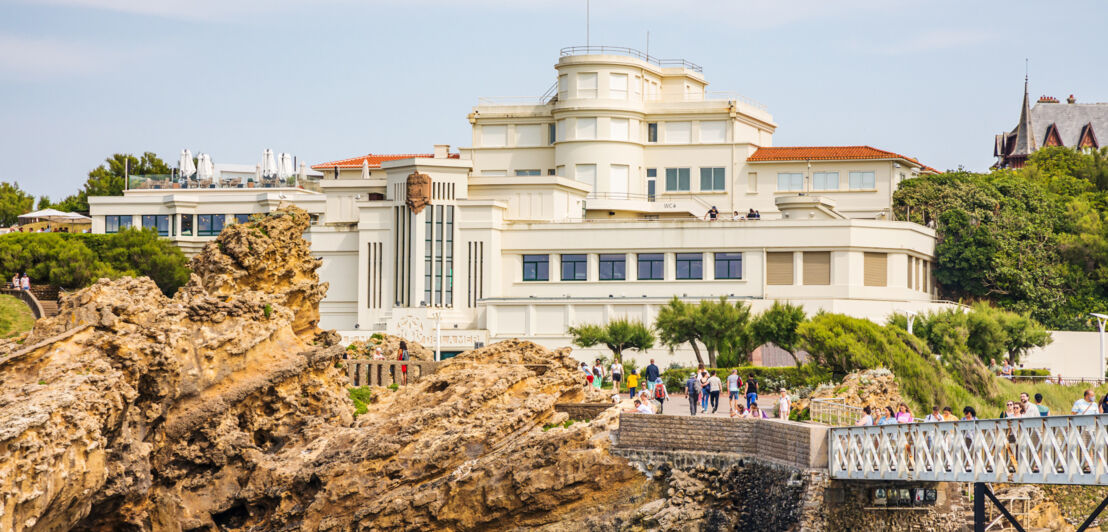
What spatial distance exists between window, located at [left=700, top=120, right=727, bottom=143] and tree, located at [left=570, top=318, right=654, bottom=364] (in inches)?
854

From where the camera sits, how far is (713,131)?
80000 millimetres

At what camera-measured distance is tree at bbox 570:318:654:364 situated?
2356 inches

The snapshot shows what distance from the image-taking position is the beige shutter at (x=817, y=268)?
6638 centimetres

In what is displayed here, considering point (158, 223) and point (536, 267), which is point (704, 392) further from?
point (158, 223)

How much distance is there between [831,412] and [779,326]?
22.3 m

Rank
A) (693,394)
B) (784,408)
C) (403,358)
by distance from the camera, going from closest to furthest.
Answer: (784,408) → (693,394) → (403,358)

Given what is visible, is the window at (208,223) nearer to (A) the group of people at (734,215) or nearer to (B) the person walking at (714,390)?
(A) the group of people at (734,215)

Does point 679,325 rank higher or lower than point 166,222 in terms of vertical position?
lower

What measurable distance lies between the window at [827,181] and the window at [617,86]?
433 inches

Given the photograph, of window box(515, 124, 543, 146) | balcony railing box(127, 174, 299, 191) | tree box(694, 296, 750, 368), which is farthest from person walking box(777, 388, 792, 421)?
balcony railing box(127, 174, 299, 191)

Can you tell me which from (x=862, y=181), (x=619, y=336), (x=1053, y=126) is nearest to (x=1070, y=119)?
(x=1053, y=126)

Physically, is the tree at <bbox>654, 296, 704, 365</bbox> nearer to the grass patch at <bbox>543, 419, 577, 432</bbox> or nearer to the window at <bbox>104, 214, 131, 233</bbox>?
the grass patch at <bbox>543, 419, 577, 432</bbox>

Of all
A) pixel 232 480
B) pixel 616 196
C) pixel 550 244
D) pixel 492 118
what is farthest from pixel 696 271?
pixel 232 480

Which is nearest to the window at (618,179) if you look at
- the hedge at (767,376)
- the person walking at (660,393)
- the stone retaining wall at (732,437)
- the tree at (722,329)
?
the tree at (722,329)
